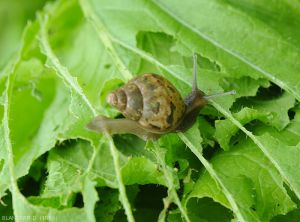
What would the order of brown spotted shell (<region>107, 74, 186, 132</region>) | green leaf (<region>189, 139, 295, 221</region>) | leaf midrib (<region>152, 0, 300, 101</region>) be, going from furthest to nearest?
leaf midrib (<region>152, 0, 300, 101</region>) → brown spotted shell (<region>107, 74, 186, 132</region>) → green leaf (<region>189, 139, 295, 221</region>)

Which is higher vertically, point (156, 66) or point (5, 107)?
point (5, 107)

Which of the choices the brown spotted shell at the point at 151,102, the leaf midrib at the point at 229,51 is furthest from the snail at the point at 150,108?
the leaf midrib at the point at 229,51

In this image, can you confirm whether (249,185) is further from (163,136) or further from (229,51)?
(229,51)

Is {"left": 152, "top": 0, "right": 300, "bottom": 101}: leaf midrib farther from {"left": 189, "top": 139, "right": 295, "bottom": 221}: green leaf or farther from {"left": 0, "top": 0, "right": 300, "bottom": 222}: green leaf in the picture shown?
{"left": 189, "top": 139, "right": 295, "bottom": 221}: green leaf

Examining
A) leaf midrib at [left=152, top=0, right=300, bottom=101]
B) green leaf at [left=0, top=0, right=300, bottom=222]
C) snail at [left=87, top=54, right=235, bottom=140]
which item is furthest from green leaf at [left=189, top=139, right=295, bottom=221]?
leaf midrib at [left=152, top=0, right=300, bottom=101]

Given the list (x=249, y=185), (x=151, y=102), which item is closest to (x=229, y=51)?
(x=151, y=102)

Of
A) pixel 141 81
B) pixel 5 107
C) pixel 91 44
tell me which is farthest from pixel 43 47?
pixel 141 81

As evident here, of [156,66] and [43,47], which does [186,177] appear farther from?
[43,47]
